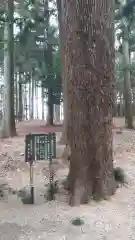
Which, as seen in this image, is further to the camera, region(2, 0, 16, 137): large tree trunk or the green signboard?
region(2, 0, 16, 137): large tree trunk

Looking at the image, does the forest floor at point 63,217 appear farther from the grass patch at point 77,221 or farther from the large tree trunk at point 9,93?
the large tree trunk at point 9,93

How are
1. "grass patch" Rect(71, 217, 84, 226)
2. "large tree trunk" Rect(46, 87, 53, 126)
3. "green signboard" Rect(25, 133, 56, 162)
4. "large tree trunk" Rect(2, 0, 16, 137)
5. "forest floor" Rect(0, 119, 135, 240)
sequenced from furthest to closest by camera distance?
1. "large tree trunk" Rect(46, 87, 53, 126)
2. "large tree trunk" Rect(2, 0, 16, 137)
3. "green signboard" Rect(25, 133, 56, 162)
4. "grass patch" Rect(71, 217, 84, 226)
5. "forest floor" Rect(0, 119, 135, 240)

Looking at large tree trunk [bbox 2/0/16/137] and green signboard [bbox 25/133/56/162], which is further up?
large tree trunk [bbox 2/0/16/137]

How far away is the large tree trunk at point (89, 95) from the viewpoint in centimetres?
539

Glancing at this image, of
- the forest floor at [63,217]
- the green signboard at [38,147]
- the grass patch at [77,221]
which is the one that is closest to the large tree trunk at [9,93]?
the forest floor at [63,217]

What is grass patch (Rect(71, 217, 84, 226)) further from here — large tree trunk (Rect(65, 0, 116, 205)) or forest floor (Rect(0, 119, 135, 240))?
large tree trunk (Rect(65, 0, 116, 205))

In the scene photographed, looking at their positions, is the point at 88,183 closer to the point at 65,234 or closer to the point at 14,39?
the point at 65,234

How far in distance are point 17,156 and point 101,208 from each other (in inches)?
182

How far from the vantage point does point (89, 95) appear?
5.38 meters

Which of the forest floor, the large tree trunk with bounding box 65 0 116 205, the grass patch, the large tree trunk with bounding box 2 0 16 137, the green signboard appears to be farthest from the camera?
the large tree trunk with bounding box 2 0 16 137

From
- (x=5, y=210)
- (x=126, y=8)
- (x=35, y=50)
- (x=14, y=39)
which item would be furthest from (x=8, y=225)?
(x=35, y=50)

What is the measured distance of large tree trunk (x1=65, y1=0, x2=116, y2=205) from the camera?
17.7 ft

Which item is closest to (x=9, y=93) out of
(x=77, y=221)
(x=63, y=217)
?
(x=63, y=217)

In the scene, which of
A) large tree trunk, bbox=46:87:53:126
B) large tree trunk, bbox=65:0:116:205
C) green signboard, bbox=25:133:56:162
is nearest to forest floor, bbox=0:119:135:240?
large tree trunk, bbox=65:0:116:205
